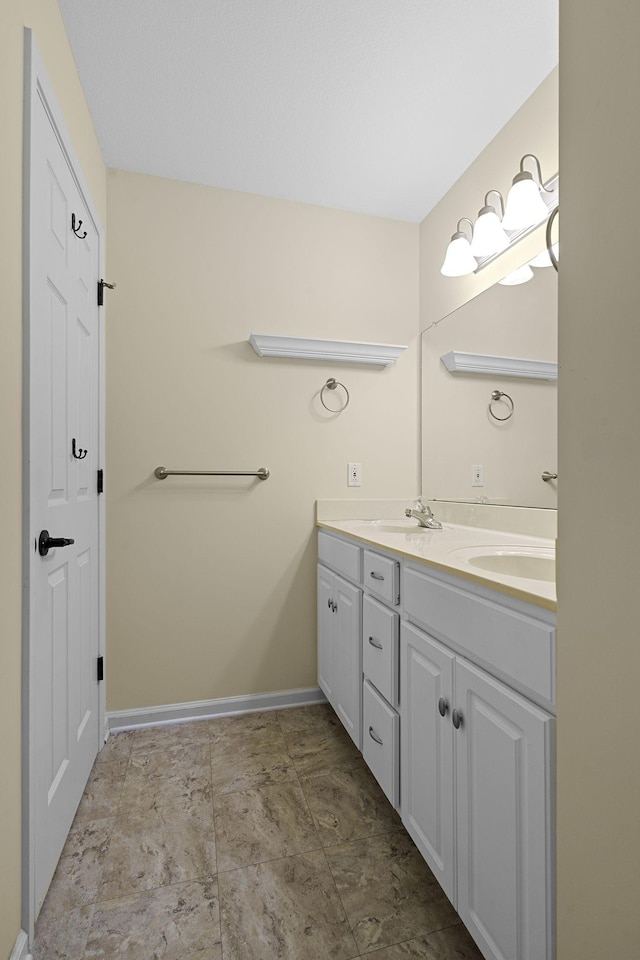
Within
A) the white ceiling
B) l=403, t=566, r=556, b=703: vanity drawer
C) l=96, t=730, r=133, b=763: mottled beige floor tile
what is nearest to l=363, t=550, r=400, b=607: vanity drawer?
l=403, t=566, r=556, b=703: vanity drawer

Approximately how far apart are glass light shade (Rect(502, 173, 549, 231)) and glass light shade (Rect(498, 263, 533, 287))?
14 cm

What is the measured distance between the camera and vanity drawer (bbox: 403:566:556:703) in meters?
0.77

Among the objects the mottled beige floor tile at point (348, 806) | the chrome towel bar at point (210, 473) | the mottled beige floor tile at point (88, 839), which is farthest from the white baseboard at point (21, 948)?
the chrome towel bar at point (210, 473)

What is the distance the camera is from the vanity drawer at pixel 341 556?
5.46 feet

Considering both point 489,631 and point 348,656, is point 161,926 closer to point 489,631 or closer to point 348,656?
point 348,656

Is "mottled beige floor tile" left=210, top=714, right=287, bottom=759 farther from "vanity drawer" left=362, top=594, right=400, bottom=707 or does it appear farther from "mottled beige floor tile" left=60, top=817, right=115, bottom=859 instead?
"vanity drawer" left=362, top=594, right=400, bottom=707

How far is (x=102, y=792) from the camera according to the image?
1572 mm

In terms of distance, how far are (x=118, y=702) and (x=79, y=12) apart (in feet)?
7.99

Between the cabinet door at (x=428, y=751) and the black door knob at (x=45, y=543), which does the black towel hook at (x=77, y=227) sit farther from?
the cabinet door at (x=428, y=751)

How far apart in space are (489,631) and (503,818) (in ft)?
1.08

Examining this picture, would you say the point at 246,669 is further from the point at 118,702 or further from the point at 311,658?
the point at 118,702

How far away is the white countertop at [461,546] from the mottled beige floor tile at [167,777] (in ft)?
3.34

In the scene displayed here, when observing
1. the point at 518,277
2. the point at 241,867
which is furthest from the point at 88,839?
the point at 518,277

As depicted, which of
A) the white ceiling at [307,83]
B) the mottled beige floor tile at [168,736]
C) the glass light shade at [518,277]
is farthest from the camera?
the mottled beige floor tile at [168,736]
